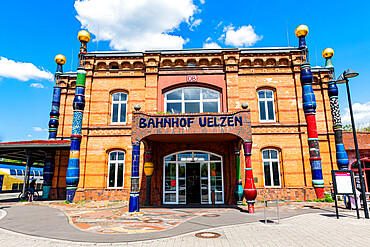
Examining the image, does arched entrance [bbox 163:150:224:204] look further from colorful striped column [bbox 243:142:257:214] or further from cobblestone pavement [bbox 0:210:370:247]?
cobblestone pavement [bbox 0:210:370:247]

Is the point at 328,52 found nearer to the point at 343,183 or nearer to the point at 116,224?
the point at 343,183

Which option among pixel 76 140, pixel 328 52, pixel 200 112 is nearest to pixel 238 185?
pixel 200 112

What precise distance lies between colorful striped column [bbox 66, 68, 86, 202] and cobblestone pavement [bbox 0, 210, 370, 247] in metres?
6.67

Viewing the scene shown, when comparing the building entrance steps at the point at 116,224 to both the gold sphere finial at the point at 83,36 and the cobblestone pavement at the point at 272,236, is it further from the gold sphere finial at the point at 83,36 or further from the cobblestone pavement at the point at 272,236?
the gold sphere finial at the point at 83,36

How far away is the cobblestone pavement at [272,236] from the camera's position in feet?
18.8

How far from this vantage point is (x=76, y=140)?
→ 47.8 ft

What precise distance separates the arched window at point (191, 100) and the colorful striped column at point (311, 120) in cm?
542

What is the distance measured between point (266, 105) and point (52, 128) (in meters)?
15.3

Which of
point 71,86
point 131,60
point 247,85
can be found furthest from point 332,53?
point 71,86

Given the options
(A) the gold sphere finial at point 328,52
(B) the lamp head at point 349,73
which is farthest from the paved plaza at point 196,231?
(A) the gold sphere finial at point 328,52

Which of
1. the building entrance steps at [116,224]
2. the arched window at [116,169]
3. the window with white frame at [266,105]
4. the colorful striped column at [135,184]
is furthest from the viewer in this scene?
the window with white frame at [266,105]

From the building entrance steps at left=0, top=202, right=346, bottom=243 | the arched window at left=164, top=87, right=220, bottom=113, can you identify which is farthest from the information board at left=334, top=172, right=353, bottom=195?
the arched window at left=164, top=87, right=220, bottom=113

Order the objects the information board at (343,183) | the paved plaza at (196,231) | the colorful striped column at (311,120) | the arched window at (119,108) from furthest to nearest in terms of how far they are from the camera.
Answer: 1. the arched window at (119,108)
2. the colorful striped column at (311,120)
3. the information board at (343,183)
4. the paved plaza at (196,231)

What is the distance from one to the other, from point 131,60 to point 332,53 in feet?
47.3
